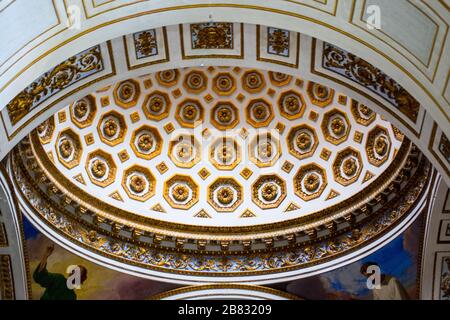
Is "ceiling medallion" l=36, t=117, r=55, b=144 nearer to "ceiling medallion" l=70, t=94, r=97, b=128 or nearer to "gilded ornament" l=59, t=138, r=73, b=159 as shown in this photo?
"gilded ornament" l=59, t=138, r=73, b=159

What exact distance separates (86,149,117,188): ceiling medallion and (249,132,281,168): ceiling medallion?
3325 millimetres

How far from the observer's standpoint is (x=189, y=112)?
55.4 ft

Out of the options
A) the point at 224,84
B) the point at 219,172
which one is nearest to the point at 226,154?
the point at 219,172

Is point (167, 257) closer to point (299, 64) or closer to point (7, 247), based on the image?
point (7, 247)

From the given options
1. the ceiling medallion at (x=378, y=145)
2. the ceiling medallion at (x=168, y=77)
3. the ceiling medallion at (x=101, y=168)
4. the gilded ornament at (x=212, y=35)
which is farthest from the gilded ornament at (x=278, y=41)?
the ceiling medallion at (x=101, y=168)

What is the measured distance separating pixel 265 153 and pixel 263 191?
0.91 meters

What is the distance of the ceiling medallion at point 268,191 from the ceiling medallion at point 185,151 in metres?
1.58

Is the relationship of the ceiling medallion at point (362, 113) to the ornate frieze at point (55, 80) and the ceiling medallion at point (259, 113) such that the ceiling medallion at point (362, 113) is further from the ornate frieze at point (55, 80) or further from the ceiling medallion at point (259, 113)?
the ornate frieze at point (55, 80)

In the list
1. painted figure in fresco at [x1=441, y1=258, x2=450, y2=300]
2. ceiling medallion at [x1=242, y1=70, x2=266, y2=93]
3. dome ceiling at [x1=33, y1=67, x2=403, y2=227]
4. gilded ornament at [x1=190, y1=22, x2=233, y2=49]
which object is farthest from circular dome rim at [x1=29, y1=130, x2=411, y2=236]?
gilded ornament at [x1=190, y1=22, x2=233, y2=49]

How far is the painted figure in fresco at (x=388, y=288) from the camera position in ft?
48.8

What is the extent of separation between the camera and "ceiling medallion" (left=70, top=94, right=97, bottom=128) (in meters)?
15.6

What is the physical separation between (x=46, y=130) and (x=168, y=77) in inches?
130

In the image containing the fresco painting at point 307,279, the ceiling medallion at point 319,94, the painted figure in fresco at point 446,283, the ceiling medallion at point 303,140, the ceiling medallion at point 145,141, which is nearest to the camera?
the painted figure in fresco at point 446,283

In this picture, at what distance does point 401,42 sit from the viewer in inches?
350
